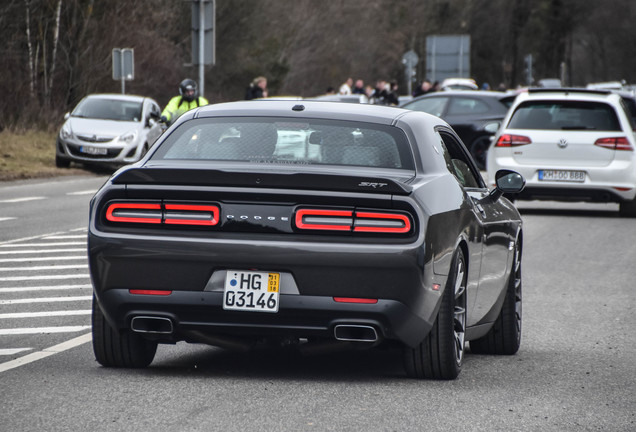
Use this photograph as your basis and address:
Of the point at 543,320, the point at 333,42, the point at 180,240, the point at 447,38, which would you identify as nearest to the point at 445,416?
the point at 180,240

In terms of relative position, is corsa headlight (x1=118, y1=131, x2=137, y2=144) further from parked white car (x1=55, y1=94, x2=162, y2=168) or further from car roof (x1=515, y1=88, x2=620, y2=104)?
car roof (x1=515, y1=88, x2=620, y2=104)

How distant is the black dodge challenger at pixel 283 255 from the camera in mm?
6504

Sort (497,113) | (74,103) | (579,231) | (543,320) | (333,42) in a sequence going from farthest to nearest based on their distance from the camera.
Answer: (333,42) → (74,103) → (497,113) → (579,231) → (543,320)

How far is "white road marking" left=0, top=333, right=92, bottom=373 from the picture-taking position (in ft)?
24.2

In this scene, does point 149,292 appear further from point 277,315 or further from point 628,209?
point 628,209

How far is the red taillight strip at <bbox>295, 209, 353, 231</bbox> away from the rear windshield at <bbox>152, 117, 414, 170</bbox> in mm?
583

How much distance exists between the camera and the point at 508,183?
8.19 meters

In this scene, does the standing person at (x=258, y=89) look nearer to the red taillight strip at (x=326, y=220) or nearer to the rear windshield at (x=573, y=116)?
the rear windshield at (x=573, y=116)

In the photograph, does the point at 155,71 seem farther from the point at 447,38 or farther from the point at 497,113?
the point at 497,113

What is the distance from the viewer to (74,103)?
40906 millimetres

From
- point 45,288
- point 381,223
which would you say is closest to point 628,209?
point 45,288

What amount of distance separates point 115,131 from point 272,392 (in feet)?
76.2

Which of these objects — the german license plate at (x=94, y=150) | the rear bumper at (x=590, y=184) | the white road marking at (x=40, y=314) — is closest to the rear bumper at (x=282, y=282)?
the white road marking at (x=40, y=314)

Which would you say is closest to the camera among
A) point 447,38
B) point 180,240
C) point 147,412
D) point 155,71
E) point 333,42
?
point 147,412
